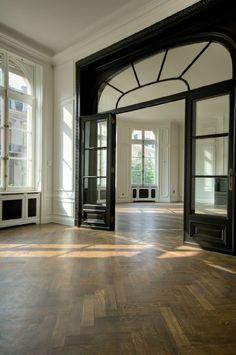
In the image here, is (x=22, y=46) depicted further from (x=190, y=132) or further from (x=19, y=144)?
(x=190, y=132)

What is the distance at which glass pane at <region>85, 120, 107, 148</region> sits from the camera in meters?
5.10

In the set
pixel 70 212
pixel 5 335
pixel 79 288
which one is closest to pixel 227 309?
pixel 79 288

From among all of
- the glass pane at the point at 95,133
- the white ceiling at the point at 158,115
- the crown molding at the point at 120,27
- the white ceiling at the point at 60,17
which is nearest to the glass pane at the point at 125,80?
the crown molding at the point at 120,27

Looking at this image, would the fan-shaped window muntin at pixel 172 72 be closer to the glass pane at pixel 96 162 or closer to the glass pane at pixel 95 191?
the glass pane at pixel 96 162

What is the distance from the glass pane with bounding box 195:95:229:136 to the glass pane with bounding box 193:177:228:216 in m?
0.71

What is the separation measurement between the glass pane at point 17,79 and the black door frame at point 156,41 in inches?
46.6

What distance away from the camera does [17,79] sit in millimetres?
5531

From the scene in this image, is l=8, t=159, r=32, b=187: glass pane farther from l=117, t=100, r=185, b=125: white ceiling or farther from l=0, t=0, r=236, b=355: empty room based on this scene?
l=117, t=100, r=185, b=125: white ceiling

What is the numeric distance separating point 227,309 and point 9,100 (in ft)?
17.0

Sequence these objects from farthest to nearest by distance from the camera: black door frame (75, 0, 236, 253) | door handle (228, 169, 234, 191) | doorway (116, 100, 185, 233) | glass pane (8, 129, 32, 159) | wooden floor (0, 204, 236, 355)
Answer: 1. doorway (116, 100, 185, 233)
2. glass pane (8, 129, 32, 159)
3. black door frame (75, 0, 236, 253)
4. door handle (228, 169, 234, 191)
5. wooden floor (0, 204, 236, 355)

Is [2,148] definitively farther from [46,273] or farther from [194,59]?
[194,59]

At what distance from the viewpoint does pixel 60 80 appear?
5.82m

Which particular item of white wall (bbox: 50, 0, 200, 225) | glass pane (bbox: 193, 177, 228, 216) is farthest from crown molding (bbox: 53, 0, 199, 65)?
glass pane (bbox: 193, 177, 228, 216)

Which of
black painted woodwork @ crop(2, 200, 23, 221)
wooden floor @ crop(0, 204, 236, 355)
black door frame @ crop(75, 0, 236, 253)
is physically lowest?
wooden floor @ crop(0, 204, 236, 355)
